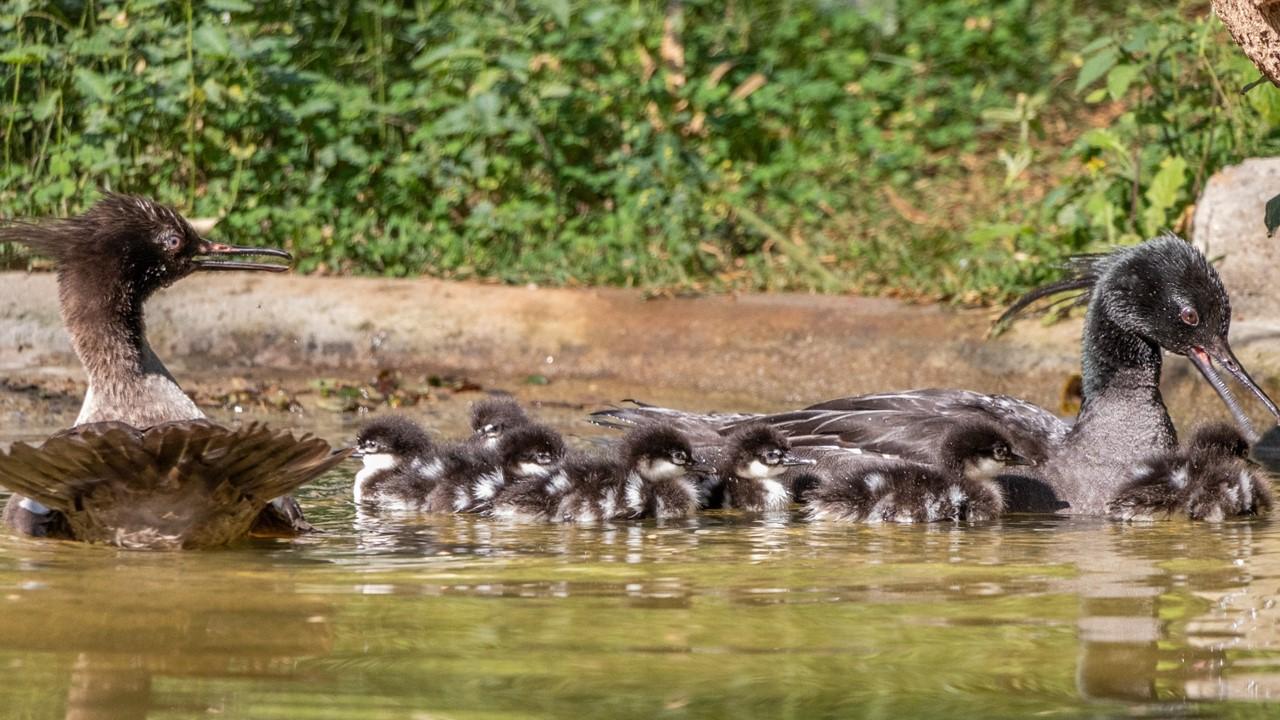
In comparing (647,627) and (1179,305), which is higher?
(1179,305)

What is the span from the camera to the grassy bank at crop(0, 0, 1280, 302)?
30.4 ft

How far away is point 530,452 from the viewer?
621cm

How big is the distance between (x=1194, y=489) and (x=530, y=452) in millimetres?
2054

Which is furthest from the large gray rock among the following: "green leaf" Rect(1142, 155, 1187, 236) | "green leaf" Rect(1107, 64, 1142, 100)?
"green leaf" Rect(1107, 64, 1142, 100)

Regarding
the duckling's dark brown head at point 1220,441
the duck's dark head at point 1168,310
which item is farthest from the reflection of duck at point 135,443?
the duckling's dark brown head at point 1220,441

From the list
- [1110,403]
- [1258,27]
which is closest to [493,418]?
[1110,403]

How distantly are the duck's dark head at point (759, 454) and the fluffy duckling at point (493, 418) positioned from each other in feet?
2.58

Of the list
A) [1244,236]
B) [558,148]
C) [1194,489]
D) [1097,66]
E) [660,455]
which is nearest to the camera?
[1194,489]

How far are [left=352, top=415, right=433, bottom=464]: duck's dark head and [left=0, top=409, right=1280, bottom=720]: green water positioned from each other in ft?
2.89

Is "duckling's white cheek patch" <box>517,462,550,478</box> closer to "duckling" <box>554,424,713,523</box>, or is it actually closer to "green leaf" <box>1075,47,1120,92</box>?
"duckling" <box>554,424,713,523</box>

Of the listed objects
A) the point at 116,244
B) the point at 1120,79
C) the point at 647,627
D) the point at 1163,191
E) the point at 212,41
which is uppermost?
the point at 212,41

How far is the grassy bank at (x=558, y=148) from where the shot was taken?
30.4ft

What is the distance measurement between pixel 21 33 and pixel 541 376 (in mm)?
3266

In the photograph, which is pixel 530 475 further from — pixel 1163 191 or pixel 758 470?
pixel 1163 191
